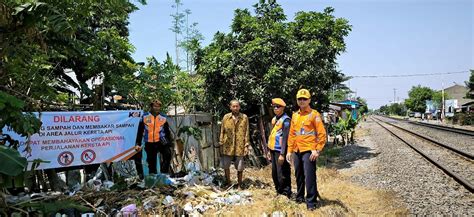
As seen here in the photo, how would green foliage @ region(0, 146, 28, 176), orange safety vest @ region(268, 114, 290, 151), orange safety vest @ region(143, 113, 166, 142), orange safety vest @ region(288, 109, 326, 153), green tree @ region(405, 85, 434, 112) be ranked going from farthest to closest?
green tree @ region(405, 85, 434, 112) → orange safety vest @ region(143, 113, 166, 142) → orange safety vest @ region(268, 114, 290, 151) → orange safety vest @ region(288, 109, 326, 153) → green foliage @ region(0, 146, 28, 176)

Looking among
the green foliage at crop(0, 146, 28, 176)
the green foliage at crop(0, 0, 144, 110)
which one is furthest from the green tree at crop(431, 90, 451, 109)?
the green foliage at crop(0, 146, 28, 176)

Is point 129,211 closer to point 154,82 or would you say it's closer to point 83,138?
point 83,138

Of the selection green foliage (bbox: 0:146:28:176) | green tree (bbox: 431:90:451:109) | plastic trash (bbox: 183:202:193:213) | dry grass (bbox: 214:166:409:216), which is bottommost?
dry grass (bbox: 214:166:409:216)

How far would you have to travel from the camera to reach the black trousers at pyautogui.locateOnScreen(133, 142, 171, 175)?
6719 millimetres

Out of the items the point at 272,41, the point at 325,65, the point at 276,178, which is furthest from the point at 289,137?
the point at 325,65

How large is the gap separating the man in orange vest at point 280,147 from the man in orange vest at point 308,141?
45 centimetres

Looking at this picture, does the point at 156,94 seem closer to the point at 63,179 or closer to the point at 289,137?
the point at 63,179

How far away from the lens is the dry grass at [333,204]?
212 inches

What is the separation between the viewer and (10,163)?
3.80 meters

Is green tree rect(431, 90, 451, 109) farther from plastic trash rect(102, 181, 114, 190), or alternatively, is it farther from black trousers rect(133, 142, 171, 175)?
plastic trash rect(102, 181, 114, 190)

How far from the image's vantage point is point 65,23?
4473mm

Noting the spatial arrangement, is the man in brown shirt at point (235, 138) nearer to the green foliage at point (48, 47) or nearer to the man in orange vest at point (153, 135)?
the man in orange vest at point (153, 135)

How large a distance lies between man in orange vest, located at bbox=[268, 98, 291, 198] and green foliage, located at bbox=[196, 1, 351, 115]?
4620 millimetres

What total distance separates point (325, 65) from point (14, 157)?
1056 cm
